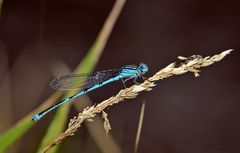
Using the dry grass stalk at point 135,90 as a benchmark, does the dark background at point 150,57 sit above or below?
above

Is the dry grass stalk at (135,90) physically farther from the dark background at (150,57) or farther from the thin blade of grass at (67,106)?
the dark background at (150,57)

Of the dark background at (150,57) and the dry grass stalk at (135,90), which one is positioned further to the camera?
the dark background at (150,57)

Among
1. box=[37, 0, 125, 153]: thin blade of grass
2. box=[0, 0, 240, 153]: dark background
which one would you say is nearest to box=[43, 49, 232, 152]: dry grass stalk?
box=[37, 0, 125, 153]: thin blade of grass

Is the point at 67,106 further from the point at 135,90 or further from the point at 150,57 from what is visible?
the point at 150,57

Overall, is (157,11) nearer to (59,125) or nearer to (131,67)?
(131,67)

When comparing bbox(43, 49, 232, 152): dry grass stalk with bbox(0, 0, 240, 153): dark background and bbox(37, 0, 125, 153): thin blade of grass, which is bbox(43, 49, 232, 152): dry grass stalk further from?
bbox(0, 0, 240, 153): dark background

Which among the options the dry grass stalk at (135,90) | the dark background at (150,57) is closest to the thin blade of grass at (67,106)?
the dry grass stalk at (135,90)

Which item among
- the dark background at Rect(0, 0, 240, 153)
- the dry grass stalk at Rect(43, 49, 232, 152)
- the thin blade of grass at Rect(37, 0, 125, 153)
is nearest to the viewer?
the dry grass stalk at Rect(43, 49, 232, 152)

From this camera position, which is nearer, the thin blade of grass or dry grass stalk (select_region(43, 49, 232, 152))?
dry grass stalk (select_region(43, 49, 232, 152))
